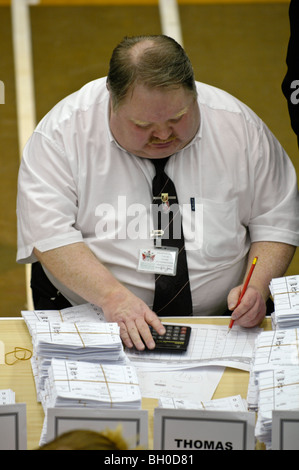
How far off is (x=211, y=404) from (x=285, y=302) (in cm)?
49

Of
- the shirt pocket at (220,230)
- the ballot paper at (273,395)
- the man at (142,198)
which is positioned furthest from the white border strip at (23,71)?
the ballot paper at (273,395)

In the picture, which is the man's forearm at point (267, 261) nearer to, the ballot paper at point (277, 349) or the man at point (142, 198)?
the man at point (142, 198)

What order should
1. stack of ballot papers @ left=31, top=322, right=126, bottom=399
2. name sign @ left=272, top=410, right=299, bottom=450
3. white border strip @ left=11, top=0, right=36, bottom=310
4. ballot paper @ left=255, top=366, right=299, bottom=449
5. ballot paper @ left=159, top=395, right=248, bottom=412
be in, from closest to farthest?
name sign @ left=272, top=410, right=299, bottom=450
ballot paper @ left=255, top=366, right=299, bottom=449
ballot paper @ left=159, top=395, right=248, bottom=412
stack of ballot papers @ left=31, top=322, right=126, bottom=399
white border strip @ left=11, top=0, right=36, bottom=310

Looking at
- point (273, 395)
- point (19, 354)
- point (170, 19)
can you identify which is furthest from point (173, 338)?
point (170, 19)

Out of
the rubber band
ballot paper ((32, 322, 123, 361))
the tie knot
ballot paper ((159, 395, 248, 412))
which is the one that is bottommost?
ballot paper ((159, 395, 248, 412))

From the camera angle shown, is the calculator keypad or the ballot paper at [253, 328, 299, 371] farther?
the calculator keypad

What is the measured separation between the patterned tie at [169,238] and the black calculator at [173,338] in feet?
→ 0.89

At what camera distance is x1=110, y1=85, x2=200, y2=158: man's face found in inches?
123

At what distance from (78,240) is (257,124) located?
0.84 m

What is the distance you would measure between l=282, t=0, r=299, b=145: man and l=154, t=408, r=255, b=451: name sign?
135cm

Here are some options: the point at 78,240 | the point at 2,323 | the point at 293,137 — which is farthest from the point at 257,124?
the point at 293,137

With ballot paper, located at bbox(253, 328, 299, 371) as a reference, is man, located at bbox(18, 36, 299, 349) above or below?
above

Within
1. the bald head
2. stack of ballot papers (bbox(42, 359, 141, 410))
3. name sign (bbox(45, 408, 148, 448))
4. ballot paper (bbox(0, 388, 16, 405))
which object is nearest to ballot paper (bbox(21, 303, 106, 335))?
ballot paper (bbox(0, 388, 16, 405))

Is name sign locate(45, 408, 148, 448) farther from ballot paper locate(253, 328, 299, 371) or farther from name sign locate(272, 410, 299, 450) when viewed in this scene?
ballot paper locate(253, 328, 299, 371)
